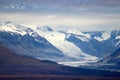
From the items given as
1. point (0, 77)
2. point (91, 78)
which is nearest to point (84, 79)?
point (91, 78)

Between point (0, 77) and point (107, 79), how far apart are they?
41.2 m

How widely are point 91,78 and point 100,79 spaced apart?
23.1 ft

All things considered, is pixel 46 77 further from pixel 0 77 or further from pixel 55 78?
pixel 0 77

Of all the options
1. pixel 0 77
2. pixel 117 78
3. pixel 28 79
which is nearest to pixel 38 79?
pixel 28 79

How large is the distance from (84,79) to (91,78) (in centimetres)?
389

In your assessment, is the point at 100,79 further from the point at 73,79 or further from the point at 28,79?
the point at 28,79

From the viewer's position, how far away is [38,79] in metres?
189

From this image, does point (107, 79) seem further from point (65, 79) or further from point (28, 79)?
point (28, 79)

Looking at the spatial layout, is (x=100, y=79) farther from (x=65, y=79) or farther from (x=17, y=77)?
(x=17, y=77)

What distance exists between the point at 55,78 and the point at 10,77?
17.5 m

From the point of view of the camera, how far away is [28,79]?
18988 cm

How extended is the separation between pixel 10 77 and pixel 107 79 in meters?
37.5

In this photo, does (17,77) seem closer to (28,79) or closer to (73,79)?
(28,79)

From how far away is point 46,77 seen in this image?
197750 millimetres
